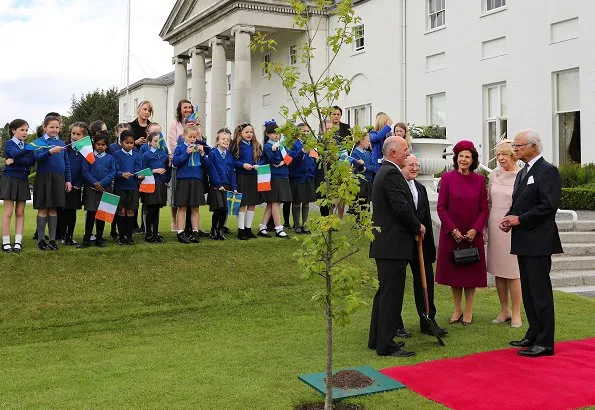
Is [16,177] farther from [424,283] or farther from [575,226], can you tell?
[575,226]

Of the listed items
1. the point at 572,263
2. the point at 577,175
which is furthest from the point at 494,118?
the point at 572,263

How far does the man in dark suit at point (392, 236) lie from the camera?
20.2 feet

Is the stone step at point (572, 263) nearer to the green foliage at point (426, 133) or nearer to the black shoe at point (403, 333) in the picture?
the black shoe at point (403, 333)

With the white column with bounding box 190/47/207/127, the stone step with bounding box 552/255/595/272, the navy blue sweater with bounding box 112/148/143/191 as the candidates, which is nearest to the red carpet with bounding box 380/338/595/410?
the stone step with bounding box 552/255/595/272

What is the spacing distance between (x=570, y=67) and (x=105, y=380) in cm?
1904

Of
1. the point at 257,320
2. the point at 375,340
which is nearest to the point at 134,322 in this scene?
the point at 257,320

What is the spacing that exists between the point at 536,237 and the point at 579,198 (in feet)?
38.2

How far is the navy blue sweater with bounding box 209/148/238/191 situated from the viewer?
405 inches

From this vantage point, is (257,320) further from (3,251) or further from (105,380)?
(3,251)

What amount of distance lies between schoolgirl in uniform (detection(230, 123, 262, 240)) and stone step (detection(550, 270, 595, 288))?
5.08 m

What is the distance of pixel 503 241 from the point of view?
296 inches

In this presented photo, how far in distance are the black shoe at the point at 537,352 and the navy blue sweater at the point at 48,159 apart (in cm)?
670

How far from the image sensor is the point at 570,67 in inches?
787

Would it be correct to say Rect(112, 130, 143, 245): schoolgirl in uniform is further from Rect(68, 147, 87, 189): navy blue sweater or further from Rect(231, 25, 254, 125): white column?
Rect(231, 25, 254, 125): white column
